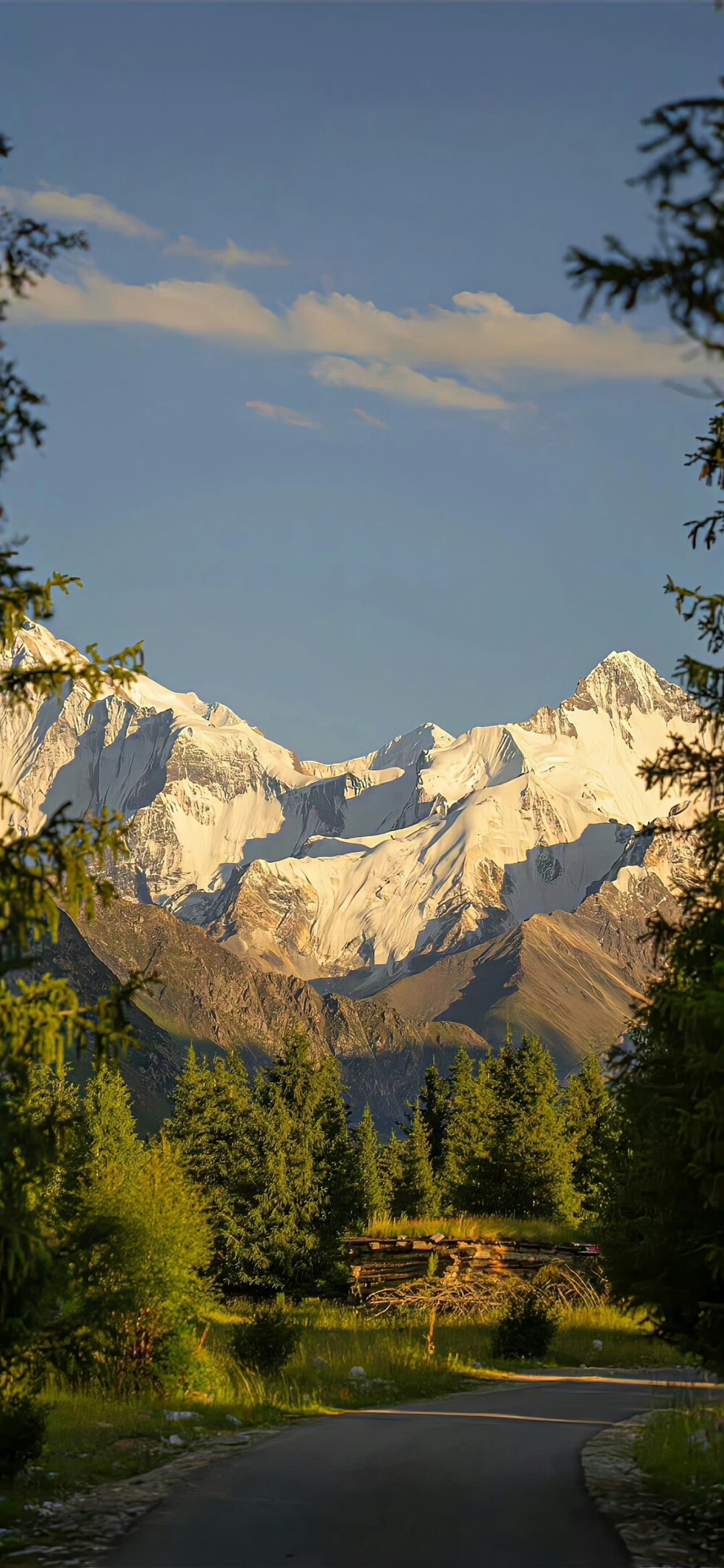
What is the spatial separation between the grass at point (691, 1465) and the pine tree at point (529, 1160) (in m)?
43.8

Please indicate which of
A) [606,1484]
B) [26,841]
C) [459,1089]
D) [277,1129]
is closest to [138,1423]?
[606,1484]

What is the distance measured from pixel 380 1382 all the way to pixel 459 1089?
7225cm

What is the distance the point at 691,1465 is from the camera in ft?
42.4

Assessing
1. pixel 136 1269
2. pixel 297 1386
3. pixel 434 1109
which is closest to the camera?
pixel 136 1269

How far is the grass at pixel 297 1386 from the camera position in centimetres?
1416

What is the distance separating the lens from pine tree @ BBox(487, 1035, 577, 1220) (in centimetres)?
6072

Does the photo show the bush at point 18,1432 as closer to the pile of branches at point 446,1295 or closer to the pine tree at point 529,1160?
the pile of branches at point 446,1295

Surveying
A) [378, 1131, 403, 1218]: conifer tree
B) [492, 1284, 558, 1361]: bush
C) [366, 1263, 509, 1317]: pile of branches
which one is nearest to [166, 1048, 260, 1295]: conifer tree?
[366, 1263, 509, 1317]: pile of branches

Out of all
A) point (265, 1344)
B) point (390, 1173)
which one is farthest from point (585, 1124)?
point (265, 1344)

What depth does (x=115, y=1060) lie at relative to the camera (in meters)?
10.4

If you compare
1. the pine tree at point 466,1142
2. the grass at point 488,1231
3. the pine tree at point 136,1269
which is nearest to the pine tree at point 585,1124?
the pine tree at point 466,1142

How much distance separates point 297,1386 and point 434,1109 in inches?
3023

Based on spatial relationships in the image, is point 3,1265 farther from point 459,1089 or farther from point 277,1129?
point 459,1089

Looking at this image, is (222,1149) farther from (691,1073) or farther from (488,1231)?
(691,1073)
